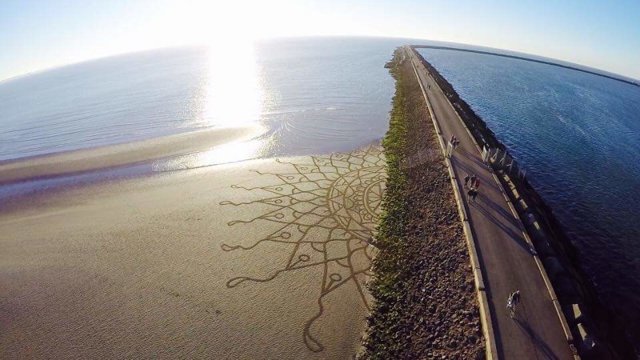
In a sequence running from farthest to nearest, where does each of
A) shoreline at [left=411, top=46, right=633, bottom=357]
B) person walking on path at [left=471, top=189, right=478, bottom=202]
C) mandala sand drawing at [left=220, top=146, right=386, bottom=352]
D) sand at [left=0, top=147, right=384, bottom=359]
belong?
1. person walking on path at [left=471, top=189, right=478, bottom=202]
2. mandala sand drawing at [left=220, top=146, right=386, bottom=352]
3. sand at [left=0, top=147, right=384, bottom=359]
4. shoreline at [left=411, top=46, right=633, bottom=357]

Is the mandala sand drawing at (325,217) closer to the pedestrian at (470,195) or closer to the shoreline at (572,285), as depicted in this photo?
the pedestrian at (470,195)

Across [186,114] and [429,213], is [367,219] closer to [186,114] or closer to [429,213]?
[429,213]

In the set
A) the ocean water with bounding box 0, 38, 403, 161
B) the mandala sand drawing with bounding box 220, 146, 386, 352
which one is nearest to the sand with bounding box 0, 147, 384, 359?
the mandala sand drawing with bounding box 220, 146, 386, 352

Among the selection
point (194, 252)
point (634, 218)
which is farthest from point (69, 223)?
point (634, 218)

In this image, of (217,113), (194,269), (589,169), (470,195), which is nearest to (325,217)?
(194,269)

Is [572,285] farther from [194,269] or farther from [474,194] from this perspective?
[194,269]

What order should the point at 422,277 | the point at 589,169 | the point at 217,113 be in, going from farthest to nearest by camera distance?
the point at 217,113 → the point at 589,169 → the point at 422,277

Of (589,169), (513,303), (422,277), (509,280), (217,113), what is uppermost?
(513,303)

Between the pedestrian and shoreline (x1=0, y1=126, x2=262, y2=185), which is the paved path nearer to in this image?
the pedestrian
